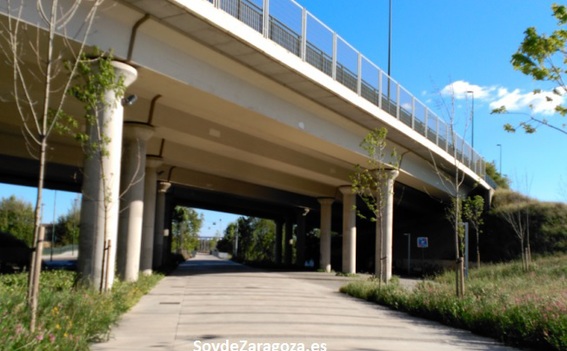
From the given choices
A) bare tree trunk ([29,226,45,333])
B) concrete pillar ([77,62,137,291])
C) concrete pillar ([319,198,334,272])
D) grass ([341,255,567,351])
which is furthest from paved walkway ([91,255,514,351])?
concrete pillar ([319,198,334,272])

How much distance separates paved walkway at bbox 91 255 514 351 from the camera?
28.9ft

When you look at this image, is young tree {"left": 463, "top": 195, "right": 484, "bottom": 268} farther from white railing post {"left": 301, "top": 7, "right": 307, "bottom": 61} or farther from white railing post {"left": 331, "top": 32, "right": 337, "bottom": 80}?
white railing post {"left": 301, "top": 7, "right": 307, "bottom": 61}

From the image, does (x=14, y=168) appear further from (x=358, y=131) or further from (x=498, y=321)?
(x=498, y=321)

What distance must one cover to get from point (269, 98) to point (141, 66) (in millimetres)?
5827

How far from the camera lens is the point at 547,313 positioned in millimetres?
9336

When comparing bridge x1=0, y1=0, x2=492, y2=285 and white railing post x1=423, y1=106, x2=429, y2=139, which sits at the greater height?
white railing post x1=423, y1=106, x2=429, y2=139

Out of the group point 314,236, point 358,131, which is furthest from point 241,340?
point 314,236

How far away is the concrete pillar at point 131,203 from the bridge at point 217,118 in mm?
42

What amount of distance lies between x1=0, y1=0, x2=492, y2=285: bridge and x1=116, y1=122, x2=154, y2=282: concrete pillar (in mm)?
42

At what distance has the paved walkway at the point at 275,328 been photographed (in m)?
8.82

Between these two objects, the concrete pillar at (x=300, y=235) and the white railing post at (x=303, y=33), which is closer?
the white railing post at (x=303, y=33)

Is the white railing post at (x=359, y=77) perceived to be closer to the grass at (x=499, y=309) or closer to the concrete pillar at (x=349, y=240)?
the grass at (x=499, y=309)

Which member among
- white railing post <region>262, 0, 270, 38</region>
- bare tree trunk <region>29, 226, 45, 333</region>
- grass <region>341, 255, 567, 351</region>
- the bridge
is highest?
white railing post <region>262, 0, 270, 38</region>

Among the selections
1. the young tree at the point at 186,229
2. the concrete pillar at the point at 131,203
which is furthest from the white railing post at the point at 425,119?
the young tree at the point at 186,229
